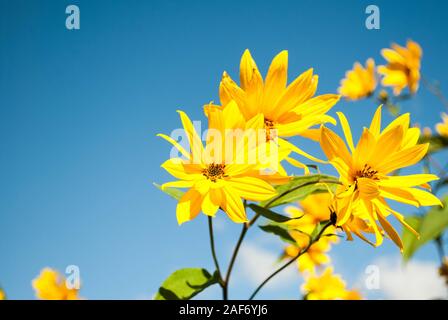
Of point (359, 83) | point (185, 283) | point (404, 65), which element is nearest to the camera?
point (185, 283)

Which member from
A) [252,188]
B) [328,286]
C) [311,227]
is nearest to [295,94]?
[252,188]

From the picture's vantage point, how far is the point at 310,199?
3.16ft

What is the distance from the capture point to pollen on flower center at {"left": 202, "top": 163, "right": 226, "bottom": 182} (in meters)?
0.41

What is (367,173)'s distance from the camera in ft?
1.39

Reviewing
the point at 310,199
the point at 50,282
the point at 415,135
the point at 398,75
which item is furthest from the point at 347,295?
the point at 398,75

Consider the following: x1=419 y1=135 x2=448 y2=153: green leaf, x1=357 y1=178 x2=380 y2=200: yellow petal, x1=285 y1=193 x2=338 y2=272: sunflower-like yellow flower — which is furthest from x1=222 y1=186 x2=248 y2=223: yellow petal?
x1=419 y1=135 x2=448 y2=153: green leaf

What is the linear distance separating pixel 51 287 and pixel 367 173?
1.06m

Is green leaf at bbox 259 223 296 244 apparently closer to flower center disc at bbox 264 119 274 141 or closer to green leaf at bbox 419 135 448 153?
flower center disc at bbox 264 119 274 141

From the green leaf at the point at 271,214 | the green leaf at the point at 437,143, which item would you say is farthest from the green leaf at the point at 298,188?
the green leaf at the point at 437,143

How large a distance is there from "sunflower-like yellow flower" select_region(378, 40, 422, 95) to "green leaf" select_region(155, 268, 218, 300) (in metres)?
1.29

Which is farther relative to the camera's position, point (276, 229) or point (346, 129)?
point (276, 229)

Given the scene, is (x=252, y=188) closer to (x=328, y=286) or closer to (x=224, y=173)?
(x=224, y=173)

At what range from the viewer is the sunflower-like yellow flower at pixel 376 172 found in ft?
1.27
